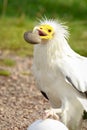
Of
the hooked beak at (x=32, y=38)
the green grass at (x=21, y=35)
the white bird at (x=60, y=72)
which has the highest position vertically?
the hooked beak at (x=32, y=38)

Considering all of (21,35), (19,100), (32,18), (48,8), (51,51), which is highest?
(51,51)

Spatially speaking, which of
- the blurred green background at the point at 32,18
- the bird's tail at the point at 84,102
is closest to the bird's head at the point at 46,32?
the bird's tail at the point at 84,102

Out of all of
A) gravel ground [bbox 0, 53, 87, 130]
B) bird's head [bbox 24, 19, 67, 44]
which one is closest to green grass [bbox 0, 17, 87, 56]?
gravel ground [bbox 0, 53, 87, 130]

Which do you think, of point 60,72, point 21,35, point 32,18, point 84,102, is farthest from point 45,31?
point 32,18

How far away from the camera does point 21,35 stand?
1223 centimetres

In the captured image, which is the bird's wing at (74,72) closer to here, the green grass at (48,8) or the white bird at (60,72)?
the white bird at (60,72)

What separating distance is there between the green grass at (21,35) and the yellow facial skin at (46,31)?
4.79m

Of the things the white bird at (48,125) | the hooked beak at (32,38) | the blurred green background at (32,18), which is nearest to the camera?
the white bird at (48,125)

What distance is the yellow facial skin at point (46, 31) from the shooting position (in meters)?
6.25

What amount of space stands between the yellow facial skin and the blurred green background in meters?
4.79

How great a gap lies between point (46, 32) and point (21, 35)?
600 cm

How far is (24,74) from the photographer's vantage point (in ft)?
32.7

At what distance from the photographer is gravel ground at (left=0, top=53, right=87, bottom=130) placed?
722cm

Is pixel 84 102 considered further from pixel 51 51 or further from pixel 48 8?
pixel 48 8
